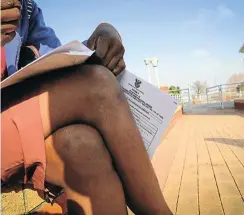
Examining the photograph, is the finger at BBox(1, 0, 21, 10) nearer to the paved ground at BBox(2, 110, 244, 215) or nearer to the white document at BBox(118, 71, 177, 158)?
the white document at BBox(118, 71, 177, 158)

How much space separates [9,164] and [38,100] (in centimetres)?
15

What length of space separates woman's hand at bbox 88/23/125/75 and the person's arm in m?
0.33

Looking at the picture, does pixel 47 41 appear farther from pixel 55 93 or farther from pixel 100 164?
pixel 100 164

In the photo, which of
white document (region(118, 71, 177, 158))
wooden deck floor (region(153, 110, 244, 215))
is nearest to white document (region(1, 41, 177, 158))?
white document (region(118, 71, 177, 158))

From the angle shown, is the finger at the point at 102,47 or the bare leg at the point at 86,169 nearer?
the bare leg at the point at 86,169

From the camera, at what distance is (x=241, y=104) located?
11.1 metres

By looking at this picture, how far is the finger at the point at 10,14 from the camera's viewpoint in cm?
64

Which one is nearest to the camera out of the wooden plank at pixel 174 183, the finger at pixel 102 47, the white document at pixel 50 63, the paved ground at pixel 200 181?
the white document at pixel 50 63

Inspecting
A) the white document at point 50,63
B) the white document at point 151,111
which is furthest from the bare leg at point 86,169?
the white document at point 151,111

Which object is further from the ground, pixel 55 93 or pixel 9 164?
pixel 55 93

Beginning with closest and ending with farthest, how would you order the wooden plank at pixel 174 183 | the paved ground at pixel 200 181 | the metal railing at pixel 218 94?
the paved ground at pixel 200 181
the wooden plank at pixel 174 183
the metal railing at pixel 218 94

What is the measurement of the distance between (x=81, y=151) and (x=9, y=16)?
0.35 metres

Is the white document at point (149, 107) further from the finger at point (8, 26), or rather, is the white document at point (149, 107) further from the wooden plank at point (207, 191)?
the wooden plank at point (207, 191)

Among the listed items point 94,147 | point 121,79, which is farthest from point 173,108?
point 94,147
